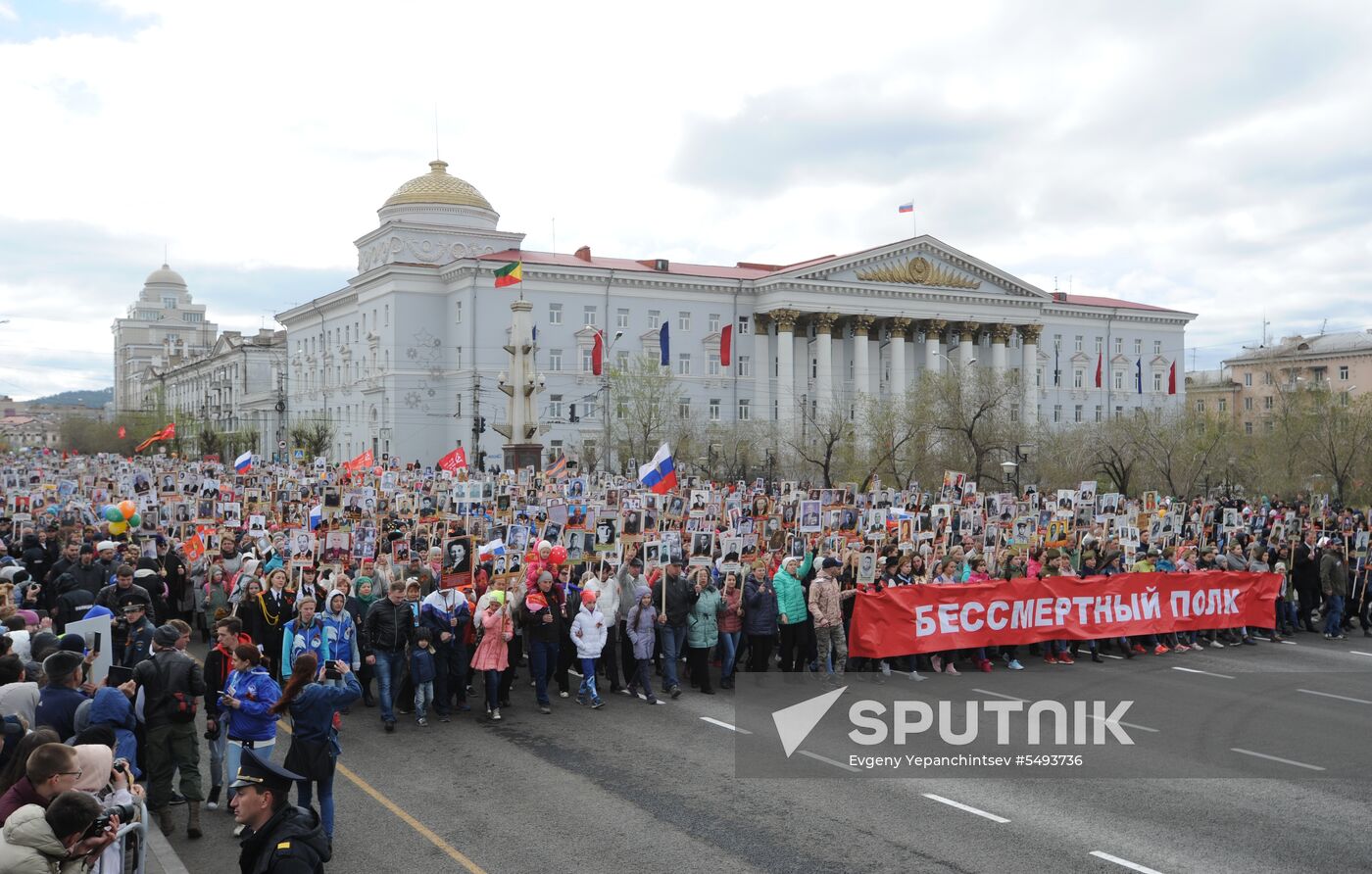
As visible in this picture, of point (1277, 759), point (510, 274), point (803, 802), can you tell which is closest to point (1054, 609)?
point (1277, 759)

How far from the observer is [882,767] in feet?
35.6

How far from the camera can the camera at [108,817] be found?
572 cm

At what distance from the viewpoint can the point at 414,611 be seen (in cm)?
1278

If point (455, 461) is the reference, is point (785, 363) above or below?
above

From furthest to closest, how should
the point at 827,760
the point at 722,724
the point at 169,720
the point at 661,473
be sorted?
the point at 661,473, the point at 722,724, the point at 827,760, the point at 169,720

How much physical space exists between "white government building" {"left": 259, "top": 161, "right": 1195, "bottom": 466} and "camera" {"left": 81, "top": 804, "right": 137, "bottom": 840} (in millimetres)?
56220

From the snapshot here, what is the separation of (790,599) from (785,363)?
60.8 m

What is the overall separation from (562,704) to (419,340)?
201ft

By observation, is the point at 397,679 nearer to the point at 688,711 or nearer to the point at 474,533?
the point at 688,711

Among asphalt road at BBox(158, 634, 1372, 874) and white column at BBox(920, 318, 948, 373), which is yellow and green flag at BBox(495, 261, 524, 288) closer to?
white column at BBox(920, 318, 948, 373)

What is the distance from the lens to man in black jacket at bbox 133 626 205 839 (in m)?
8.89

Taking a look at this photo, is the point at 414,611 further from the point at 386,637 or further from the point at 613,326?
the point at 613,326

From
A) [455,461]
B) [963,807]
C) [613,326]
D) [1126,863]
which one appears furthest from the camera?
[613,326]

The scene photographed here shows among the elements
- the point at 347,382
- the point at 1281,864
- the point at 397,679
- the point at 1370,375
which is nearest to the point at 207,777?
the point at 397,679
